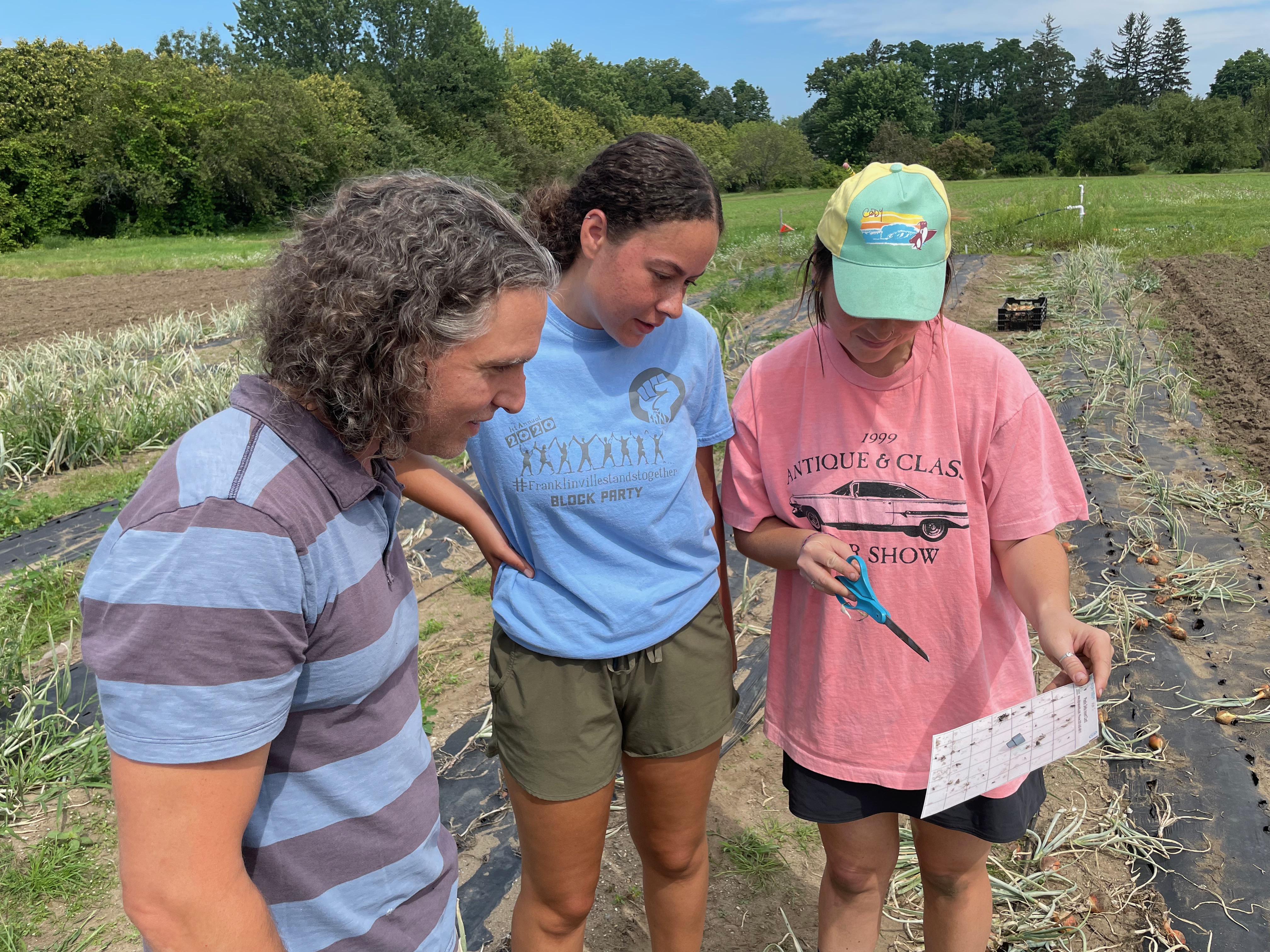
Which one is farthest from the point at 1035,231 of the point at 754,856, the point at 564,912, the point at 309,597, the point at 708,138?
the point at 708,138

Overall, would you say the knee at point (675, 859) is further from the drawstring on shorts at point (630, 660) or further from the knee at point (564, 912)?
the drawstring on shorts at point (630, 660)

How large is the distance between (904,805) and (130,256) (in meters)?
23.6

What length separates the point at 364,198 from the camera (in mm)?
922

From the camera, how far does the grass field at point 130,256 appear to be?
17.5 meters

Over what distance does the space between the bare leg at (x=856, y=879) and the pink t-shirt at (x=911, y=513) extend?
6.4 inches

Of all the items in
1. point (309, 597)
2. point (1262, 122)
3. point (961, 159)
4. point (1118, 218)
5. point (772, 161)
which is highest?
point (772, 161)

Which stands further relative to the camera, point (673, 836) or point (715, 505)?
point (715, 505)

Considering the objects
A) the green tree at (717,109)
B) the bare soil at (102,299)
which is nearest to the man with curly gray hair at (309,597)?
the bare soil at (102,299)

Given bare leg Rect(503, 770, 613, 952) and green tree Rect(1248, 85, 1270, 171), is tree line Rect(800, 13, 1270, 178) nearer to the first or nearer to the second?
green tree Rect(1248, 85, 1270, 171)

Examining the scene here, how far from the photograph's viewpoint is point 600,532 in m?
1.53

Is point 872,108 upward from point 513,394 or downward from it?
upward

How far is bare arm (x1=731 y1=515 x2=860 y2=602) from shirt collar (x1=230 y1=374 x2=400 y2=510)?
780 mm

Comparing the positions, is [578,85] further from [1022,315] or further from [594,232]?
[594,232]

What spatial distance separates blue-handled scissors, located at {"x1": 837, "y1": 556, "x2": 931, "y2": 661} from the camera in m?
1.42
